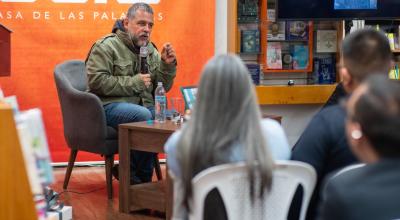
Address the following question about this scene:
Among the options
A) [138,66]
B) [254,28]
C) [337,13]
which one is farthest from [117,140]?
[337,13]

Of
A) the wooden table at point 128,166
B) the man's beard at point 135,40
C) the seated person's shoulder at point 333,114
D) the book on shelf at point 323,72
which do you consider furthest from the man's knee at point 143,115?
the seated person's shoulder at point 333,114

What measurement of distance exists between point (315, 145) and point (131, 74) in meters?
2.84

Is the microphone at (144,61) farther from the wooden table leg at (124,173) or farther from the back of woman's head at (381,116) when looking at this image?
the back of woman's head at (381,116)

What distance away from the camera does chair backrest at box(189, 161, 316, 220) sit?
196cm

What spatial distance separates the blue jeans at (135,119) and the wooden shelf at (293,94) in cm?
138

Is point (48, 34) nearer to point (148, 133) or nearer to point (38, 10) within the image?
point (38, 10)

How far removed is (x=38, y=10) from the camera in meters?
5.54

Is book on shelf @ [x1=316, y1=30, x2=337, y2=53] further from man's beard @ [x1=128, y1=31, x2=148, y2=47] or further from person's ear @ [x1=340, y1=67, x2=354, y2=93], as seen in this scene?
person's ear @ [x1=340, y1=67, x2=354, y2=93]

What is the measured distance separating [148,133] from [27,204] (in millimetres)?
1917

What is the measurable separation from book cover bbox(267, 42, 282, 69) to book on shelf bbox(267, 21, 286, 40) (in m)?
0.07

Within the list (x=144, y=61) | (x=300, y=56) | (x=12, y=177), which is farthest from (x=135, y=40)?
(x=12, y=177)

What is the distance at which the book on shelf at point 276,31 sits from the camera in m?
6.08

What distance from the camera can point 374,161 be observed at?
144 centimetres

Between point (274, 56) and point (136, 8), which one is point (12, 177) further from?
point (274, 56)
